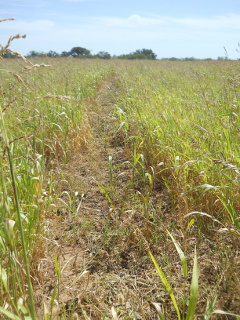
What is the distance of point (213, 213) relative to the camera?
1.99m

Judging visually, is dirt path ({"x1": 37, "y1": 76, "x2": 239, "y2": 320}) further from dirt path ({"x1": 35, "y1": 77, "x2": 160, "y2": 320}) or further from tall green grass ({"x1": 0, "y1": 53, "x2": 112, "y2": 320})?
tall green grass ({"x1": 0, "y1": 53, "x2": 112, "y2": 320})

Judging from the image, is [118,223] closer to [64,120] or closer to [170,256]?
[170,256]

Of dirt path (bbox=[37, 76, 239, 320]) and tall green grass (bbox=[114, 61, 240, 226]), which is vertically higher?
tall green grass (bbox=[114, 61, 240, 226])

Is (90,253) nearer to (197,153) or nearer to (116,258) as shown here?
(116,258)

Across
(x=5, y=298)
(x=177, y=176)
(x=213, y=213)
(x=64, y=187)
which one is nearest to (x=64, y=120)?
(x=64, y=187)

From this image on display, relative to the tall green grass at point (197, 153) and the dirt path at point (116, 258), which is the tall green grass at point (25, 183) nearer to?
the dirt path at point (116, 258)

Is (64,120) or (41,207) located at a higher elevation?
(64,120)

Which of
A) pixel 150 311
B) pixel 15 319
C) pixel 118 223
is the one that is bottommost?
pixel 150 311

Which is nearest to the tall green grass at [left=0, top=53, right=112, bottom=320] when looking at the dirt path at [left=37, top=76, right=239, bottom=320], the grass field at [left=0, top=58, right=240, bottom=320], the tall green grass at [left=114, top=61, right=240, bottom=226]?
the grass field at [left=0, top=58, right=240, bottom=320]

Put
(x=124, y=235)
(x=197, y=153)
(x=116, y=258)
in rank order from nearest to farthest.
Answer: (x=116, y=258)
(x=124, y=235)
(x=197, y=153)

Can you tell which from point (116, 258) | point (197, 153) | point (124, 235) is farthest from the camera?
point (197, 153)

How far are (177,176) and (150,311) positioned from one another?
42.0 inches

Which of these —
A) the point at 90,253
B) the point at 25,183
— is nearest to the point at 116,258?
the point at 90,253

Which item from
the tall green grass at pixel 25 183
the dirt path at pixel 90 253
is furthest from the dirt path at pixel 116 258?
the tall green grass at pixel 25 183
